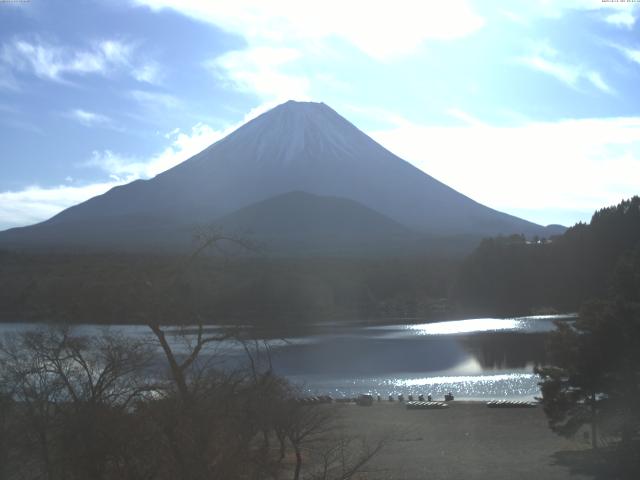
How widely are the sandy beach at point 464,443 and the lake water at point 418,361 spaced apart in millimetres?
2587

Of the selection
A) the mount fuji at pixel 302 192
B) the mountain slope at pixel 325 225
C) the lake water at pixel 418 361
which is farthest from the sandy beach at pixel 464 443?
the mount fuji at pixel 302 192

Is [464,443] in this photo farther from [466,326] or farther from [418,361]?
[466,326]

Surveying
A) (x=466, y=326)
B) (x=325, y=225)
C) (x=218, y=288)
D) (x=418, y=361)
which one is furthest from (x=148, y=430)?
(x=325, y=225)

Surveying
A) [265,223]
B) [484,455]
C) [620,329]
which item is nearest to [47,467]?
[620,329]

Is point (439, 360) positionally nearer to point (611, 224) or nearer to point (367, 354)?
point (367, 354)

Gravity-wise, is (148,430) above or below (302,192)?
below

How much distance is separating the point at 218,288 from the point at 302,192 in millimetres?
98230

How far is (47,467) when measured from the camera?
4.34 m

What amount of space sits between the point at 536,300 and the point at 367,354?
1255 inches

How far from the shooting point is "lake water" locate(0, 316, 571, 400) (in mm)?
23391

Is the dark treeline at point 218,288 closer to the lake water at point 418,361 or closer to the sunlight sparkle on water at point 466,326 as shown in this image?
the lake water at point 418,361

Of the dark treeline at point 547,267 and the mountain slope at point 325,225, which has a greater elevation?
the mountain slope at point 325,225

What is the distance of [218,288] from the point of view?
7.28m

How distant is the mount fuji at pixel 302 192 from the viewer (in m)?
97.9
